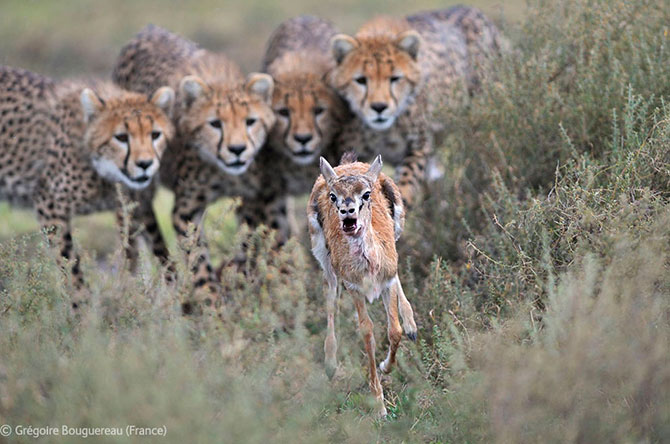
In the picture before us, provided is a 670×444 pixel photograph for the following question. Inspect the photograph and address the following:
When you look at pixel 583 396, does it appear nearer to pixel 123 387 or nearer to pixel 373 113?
pixel 123 387

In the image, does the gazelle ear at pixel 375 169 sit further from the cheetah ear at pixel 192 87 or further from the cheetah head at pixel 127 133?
the cheetah ear at pixel 192 87

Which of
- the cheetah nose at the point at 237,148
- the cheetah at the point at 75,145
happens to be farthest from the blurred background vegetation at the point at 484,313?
the cheetah at the point at 75,145

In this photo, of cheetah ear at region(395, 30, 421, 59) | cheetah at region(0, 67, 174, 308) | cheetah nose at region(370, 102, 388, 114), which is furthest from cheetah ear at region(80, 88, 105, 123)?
cheetah ear at region(395, 30, 421, 59)

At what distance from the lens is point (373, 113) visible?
5410mm

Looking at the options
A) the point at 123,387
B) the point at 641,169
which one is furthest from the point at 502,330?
the point at 123,387

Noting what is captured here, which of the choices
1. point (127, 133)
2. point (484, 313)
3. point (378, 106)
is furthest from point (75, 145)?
point (484, 313)

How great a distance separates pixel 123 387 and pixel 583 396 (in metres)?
1.44

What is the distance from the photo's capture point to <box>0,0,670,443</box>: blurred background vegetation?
109 inches

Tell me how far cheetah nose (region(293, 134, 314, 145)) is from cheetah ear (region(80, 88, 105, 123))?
3.85 feet

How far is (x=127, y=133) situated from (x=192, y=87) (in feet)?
1.82

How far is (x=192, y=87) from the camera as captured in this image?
5.54 meters

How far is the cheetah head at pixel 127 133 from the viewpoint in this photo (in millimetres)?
5168

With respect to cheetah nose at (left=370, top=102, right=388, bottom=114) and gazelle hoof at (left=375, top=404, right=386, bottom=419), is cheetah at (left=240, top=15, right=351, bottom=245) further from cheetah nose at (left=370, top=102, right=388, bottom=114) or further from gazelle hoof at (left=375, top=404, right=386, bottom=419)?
gazelle hoof at (left=375, top=404, right=386, bottom=419)

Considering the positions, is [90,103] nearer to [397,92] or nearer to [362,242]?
[397,92]
